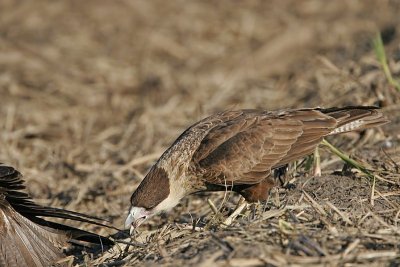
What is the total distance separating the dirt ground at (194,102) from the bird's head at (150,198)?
6.5 inches

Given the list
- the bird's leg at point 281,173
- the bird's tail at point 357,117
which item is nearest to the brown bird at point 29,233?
the bird's leg at point 281,173

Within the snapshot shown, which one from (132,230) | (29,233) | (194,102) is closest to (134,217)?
(132,230)

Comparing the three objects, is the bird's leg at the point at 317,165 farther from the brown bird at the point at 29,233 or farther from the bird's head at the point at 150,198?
the brown bird at the point at 29,233

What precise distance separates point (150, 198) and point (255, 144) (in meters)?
1.01

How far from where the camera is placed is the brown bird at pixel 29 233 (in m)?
5.93

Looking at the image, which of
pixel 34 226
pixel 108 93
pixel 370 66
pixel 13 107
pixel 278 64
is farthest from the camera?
pixel 278 64

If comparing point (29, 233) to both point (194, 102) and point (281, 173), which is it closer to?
point (281, 173)

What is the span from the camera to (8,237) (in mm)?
5992

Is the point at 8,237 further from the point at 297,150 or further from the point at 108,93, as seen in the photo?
the point at 108,93

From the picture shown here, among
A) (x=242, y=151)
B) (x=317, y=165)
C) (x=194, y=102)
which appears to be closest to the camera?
(x=242, y=151)

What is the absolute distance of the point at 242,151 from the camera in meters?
6.35

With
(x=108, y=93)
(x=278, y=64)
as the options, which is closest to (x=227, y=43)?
(x=278, y=64)

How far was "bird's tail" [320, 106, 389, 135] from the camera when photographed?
6.53m

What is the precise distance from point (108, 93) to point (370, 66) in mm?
4303
